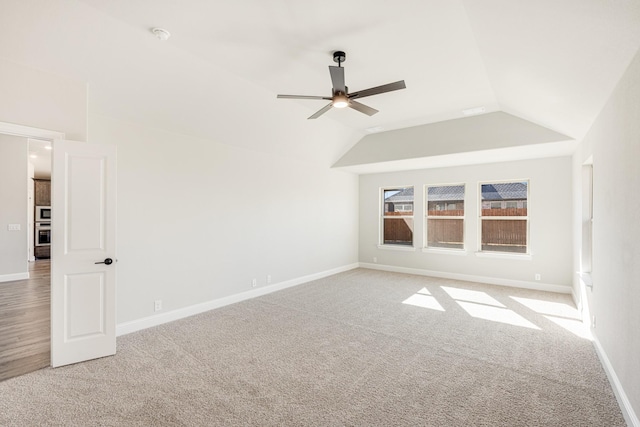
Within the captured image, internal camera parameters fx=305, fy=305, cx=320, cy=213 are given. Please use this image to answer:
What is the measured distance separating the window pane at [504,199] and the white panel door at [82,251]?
653 cm

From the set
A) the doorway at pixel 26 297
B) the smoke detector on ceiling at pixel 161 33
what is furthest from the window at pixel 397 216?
the doorway at pixel 26 297

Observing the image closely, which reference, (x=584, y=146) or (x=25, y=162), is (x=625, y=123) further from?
(x=25, y=162)

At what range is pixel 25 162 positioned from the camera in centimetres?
646

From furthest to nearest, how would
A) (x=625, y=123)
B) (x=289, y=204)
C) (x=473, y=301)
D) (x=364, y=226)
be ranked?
1. (x=364, y=226)
2. (x=289, y=204)
3. (x=473, y=301)
4. (x=625, y=123)

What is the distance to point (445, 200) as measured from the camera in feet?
22.9

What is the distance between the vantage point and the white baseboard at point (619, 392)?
2039 mm

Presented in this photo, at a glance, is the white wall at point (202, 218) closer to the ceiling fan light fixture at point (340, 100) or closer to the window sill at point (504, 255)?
the ceiling fan light fixture at point (340, 100)

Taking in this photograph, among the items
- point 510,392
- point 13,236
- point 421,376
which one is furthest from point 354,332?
point 13,236

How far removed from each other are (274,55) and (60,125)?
7.26ft

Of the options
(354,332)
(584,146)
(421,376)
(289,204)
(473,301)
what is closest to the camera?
(421,376)

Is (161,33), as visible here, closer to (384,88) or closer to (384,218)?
(384,88)

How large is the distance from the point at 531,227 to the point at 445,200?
5.67 ft

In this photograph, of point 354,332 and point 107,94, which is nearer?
point 107,94

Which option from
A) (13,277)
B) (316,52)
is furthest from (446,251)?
(13,277)
